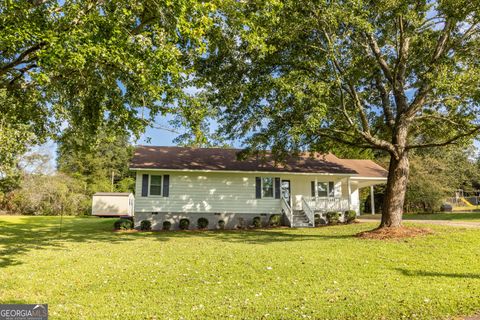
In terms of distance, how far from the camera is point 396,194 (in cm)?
1473

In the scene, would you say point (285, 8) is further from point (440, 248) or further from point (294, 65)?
point (440, 248)

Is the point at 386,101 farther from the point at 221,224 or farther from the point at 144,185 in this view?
the point at 144,185

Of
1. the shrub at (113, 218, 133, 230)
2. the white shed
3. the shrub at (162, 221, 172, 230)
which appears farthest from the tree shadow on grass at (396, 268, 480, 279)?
the white shed

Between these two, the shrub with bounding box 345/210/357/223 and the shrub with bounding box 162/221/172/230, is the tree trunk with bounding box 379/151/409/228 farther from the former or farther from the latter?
the shrub with bounding box 162/221/172/230

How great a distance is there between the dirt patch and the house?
21.2 ft

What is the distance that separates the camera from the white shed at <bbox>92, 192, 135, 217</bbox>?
32.8 m

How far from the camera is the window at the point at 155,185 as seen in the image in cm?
2048

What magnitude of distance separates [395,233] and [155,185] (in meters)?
13.4

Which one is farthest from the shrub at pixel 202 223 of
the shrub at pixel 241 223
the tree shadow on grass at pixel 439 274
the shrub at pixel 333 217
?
the tree shadow on grass at pixel 439 274

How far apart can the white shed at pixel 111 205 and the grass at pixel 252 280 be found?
2065 centimetres

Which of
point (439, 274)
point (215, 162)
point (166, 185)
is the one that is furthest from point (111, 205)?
point (439, 274)

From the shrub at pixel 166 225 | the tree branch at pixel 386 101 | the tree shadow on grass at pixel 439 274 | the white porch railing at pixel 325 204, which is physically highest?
the tree branch at pixel 386 101

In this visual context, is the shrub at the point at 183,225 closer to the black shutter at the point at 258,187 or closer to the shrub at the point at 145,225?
the shrub at the point at 145,225

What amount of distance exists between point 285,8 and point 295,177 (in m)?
12.9
